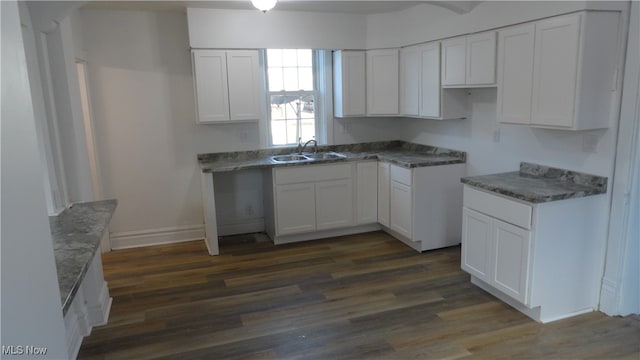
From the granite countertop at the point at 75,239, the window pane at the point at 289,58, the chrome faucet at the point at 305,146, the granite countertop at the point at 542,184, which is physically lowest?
the granite countertop at the point at 75,239

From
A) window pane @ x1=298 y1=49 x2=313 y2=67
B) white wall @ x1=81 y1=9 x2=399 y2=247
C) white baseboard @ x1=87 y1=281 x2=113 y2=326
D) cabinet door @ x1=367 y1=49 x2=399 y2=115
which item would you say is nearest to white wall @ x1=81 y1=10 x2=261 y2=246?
white wall @ x1=81 y1=9 x2=399 y2=247

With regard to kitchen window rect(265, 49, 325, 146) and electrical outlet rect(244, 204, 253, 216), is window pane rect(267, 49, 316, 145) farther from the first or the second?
electrical outlet rect(244, 204, 253, 216)

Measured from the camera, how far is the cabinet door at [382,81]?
4730mm

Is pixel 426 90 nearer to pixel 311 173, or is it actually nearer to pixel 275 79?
pixel 311 173

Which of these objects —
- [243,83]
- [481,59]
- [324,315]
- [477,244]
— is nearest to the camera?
[324,315]

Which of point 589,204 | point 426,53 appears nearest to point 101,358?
point 589,204

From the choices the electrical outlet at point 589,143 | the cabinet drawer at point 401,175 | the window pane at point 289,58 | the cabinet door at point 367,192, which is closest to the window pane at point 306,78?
the window pane at point 289,58

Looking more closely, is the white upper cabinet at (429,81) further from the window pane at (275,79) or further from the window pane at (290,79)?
the window pane at (275,79)

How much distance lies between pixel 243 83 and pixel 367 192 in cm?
174

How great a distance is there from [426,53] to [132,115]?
301 cm

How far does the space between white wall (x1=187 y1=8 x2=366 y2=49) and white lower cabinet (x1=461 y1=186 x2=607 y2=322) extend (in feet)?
8.02

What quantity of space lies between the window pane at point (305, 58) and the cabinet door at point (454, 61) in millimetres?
1583

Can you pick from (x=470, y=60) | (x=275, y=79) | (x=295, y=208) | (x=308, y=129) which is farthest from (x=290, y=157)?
(x=470, y=60)

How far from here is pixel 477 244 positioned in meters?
3.35
